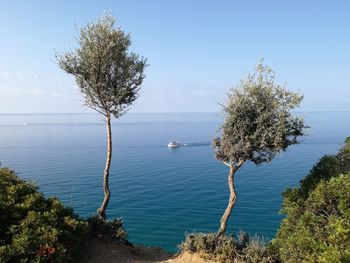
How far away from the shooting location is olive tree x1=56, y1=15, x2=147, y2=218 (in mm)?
20969

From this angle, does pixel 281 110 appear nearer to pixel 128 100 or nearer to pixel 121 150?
pixel 128 100

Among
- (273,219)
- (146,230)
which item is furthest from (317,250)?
(273,219)

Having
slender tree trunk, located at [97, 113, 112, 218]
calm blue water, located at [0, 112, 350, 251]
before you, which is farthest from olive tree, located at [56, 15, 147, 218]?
calm blue water, located at [0, 112, 350, 251]

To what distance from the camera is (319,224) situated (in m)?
14.1

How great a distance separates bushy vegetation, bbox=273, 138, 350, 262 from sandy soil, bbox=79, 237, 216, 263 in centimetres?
454

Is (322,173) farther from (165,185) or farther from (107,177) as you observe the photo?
(165,185)

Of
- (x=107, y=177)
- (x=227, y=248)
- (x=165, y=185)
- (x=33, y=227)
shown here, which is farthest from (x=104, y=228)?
(x=165, y=185)

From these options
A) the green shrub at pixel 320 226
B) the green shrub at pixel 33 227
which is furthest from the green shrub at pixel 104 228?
the green shrub at pixel 320 226

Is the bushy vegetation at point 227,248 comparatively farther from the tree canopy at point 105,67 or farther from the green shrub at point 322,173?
the tree canopy at point 105,67

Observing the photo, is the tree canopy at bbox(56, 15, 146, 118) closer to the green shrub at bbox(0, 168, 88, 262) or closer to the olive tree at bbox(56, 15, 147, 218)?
the olive tree at bbox(56, 15, 147, 218)

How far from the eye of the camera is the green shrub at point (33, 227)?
13422 millimetres

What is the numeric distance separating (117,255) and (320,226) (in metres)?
10.3

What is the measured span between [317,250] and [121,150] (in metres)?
100

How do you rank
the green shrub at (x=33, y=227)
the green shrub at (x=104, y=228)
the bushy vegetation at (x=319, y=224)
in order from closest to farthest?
the bushy vegetation at (x=319, y=224), the green shrub at (x=33, y=227), the green shrub at (x=104, y=228)
